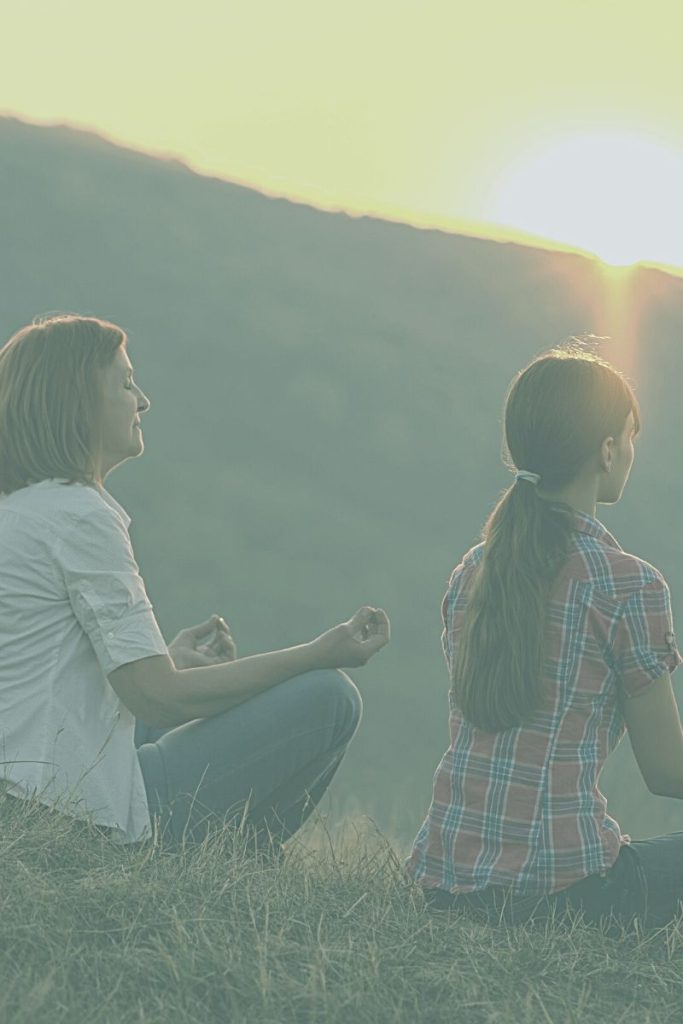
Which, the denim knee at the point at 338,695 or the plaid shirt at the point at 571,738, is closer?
the plaid shirt at the point at 571,738

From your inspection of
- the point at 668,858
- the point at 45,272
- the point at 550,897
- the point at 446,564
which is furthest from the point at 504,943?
the point at 45,272

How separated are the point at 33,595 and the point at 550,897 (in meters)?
1.13

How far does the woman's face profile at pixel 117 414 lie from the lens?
3.10 metres

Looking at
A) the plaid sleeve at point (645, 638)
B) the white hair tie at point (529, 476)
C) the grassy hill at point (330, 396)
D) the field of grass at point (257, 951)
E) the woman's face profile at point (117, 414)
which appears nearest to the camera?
the field of grass at point (257, 951)

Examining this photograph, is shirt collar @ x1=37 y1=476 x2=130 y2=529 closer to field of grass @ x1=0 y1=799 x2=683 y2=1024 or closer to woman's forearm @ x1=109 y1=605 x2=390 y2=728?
woman's forearm @ x1=109 y1=605 x2=390 y2=728

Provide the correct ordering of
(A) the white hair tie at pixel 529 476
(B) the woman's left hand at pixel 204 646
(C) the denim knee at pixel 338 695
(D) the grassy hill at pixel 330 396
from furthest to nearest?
(D) the grassy hill at pixel 330 396, (B) the woman's left hand at pixel 204 646, (C) the denim knee at pixel 338 695, (A) the white hair tie at pixel 529 476

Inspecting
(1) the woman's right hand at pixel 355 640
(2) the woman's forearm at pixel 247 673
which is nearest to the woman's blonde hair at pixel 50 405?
(2) the woman's forearm at pixel 247 673

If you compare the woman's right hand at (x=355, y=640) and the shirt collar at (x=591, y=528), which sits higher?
the shirt collar at (x=591, y=528)

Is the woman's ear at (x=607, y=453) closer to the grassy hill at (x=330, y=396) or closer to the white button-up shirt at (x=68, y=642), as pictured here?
the white button-up shirt at (x=68, y=642)

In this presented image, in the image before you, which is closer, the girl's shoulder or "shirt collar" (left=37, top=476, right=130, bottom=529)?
the girl's shoulder

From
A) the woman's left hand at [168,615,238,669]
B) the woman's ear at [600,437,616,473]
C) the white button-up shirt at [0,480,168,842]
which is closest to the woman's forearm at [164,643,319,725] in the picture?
the white button-up shirt at [0,480,168,842]

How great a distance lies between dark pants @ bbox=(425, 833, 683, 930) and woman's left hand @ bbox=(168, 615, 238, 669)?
89cm

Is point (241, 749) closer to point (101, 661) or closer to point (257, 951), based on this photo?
point (101, 661)

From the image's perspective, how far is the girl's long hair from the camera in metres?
2.90
